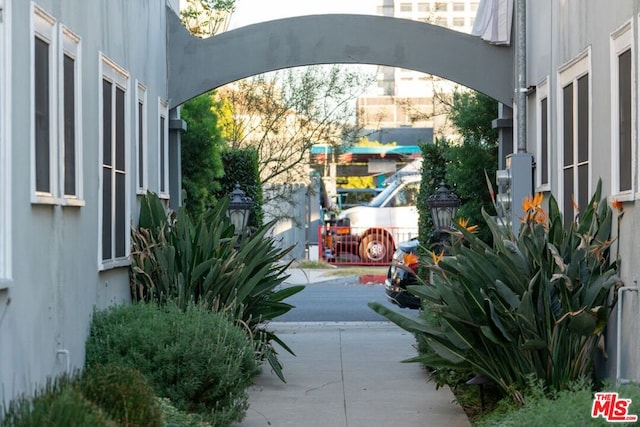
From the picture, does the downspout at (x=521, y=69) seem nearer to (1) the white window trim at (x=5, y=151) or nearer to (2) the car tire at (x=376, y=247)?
(1) the white window trim at (x=5, y=151)

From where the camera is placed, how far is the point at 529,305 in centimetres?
793

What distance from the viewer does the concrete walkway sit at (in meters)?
9.19

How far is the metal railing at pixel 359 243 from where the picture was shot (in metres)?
28.2

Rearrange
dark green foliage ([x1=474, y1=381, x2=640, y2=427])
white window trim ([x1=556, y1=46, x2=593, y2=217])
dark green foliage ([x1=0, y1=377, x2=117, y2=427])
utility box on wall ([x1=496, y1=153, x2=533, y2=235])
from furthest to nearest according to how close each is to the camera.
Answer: utility box on wall ([x1=496, y1=153, x2=533, y2=235]) → white window trim ([x1=556, y1=46, x2=593, y2=217]) → dark green foliage ([x1=474, y1=381, x2=640, y2=427]) → dark green foliage ([x1=0, y1=377, x2=117, y2=427])

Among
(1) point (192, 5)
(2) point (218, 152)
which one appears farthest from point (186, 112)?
(1) point (192, 5)

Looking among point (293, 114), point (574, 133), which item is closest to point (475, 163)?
point (574, 133)

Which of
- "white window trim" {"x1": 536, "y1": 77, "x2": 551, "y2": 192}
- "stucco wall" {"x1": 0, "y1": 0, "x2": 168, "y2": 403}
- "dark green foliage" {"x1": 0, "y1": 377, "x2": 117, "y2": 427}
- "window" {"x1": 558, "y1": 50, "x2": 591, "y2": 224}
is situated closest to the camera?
"dark green foliage" {"x1": 0, "y1": 377, "x2": 117, "y2": 427}

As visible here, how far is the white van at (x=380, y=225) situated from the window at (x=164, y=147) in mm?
14327

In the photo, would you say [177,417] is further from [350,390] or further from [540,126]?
[540,126]

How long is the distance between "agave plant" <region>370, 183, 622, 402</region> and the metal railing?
64.1ft

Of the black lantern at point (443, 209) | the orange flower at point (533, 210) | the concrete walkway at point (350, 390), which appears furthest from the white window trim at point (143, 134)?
the orange flower at point (533, 210)

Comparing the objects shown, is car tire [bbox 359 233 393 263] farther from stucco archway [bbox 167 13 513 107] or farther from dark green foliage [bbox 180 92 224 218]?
stucco archway [bbox 167 13 513 107]

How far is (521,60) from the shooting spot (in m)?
12.5

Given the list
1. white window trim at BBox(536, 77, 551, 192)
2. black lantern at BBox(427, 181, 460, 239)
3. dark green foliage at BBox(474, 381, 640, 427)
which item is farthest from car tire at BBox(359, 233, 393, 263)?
dark green foliage at BBox(474, 381, 640, 427)
